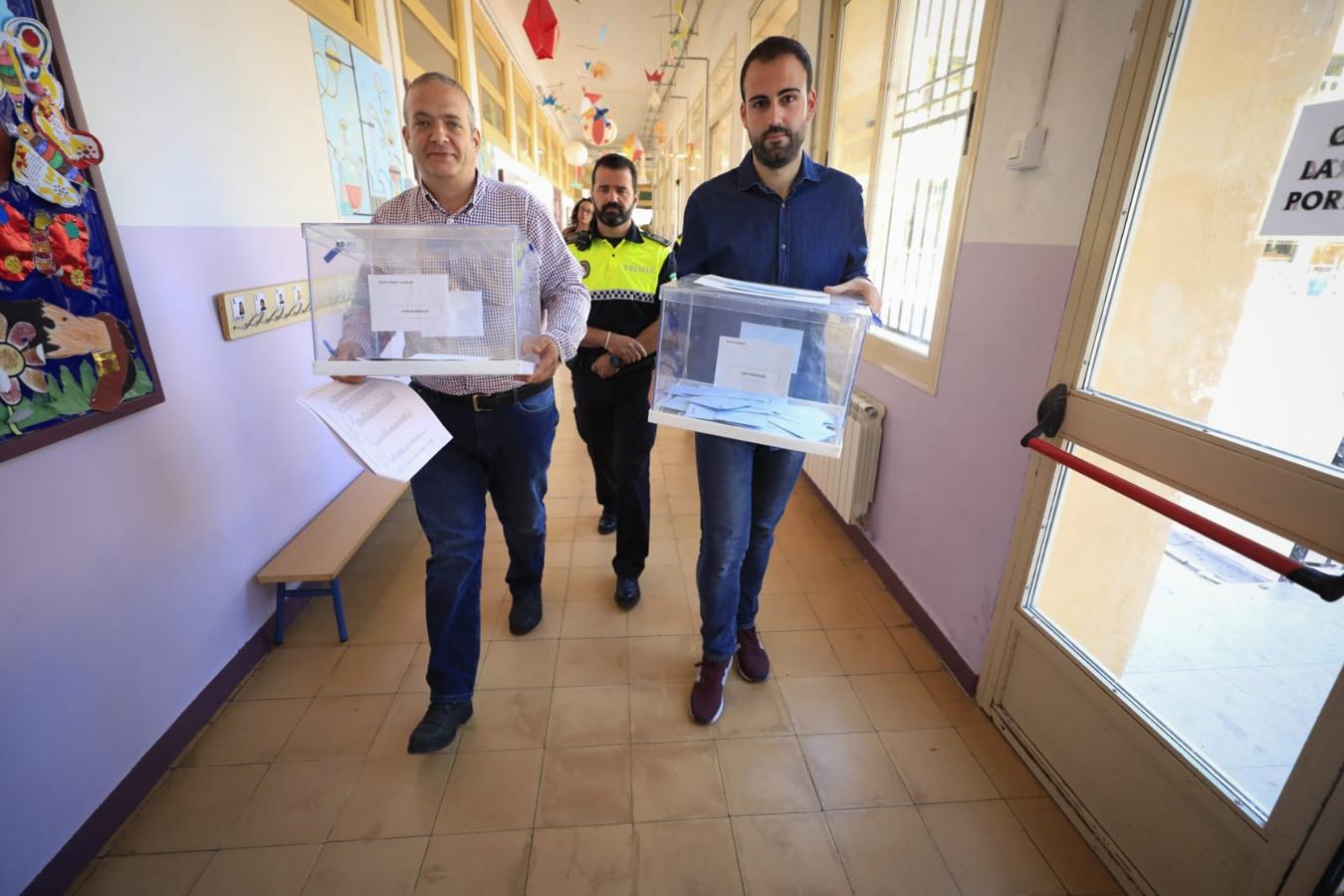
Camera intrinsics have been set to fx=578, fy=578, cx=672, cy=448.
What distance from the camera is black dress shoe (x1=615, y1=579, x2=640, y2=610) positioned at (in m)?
2.15

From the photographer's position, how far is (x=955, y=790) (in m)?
1.47

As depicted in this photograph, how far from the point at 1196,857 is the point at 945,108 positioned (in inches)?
90.1

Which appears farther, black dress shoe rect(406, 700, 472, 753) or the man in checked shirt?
black dress shoe rect(406, 700, 472, 753)

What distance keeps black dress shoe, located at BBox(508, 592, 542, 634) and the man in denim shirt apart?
2.41ft

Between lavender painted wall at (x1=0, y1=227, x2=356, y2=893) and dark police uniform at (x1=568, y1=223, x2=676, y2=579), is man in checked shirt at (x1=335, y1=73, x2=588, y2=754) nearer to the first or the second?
dark police uniform at (x1=568, y1=223, x2=676, y2=579)

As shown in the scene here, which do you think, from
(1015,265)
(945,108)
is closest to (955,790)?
(1015,265)

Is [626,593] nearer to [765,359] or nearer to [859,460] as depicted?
[859,460]

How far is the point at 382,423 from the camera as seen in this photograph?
Result: 125 cm

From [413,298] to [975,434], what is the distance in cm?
158

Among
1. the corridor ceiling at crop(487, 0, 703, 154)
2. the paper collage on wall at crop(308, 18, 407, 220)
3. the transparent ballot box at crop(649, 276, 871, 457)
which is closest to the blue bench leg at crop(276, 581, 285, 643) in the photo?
the transparent ballot box at crop(649, 276, 871, 457)

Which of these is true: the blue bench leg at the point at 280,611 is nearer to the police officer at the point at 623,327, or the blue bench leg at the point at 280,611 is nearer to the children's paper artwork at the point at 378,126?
the police officer at the point at 623,327

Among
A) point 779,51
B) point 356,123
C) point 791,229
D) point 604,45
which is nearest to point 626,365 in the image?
point 791,229

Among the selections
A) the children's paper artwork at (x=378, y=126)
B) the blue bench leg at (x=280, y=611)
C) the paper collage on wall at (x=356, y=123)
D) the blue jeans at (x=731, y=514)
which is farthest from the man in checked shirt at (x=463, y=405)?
the children's paper artwork at (x=378, y=126)

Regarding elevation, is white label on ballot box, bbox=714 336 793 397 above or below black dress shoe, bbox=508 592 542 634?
above
